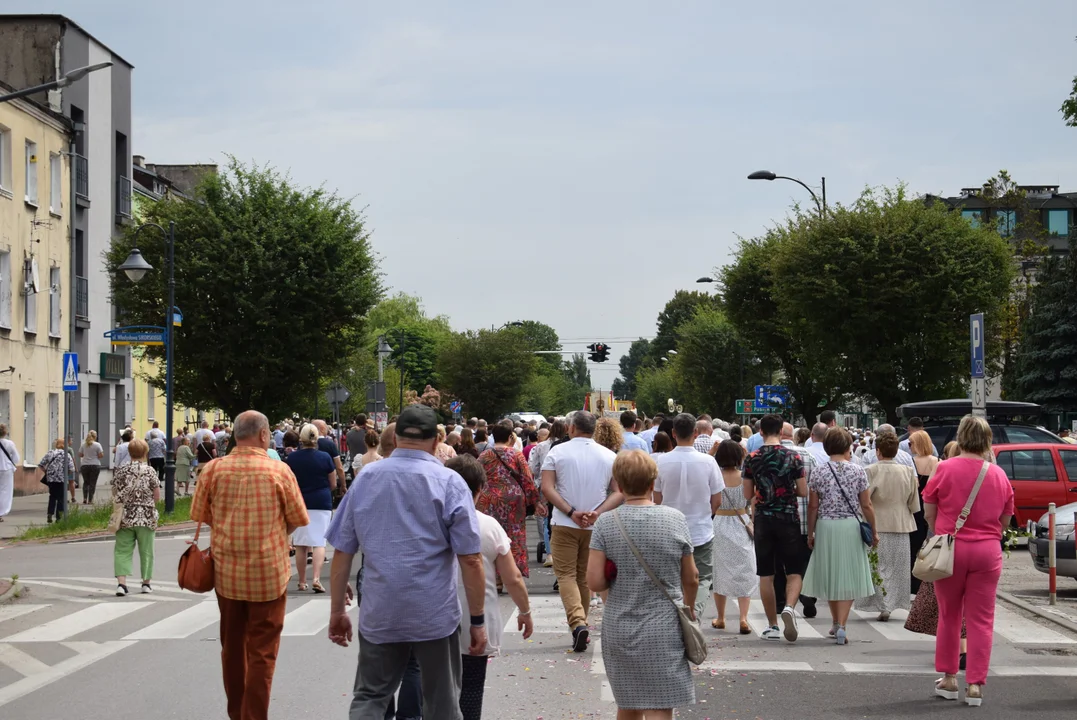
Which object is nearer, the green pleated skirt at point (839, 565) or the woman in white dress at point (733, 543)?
the green pleated skirt at point (839, 565)

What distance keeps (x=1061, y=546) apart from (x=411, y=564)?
36.1ft

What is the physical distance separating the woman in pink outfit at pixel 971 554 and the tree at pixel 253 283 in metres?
31.9

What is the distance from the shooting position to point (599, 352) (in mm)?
67062

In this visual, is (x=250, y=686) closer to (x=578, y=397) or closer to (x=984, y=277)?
(x=984, y=277)

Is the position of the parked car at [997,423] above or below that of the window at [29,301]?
below

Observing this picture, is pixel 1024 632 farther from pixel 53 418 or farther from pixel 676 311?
pixel 676 311

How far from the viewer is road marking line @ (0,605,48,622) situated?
13.1 meters

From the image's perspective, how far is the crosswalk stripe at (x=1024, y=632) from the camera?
11.4 m

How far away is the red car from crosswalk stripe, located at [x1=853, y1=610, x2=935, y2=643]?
26.6 ft

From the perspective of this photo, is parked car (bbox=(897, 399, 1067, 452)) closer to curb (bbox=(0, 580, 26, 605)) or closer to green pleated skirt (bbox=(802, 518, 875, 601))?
green pleated skirt (bbox=(802, 518, 875, 601))

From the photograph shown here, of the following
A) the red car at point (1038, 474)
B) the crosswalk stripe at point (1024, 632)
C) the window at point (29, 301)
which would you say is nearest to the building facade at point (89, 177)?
the window at point (29, 301)

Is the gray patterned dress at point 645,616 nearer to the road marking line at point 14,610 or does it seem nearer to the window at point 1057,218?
the road marking line at point 14,610

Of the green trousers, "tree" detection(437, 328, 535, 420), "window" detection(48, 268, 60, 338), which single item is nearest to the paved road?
the green trousers

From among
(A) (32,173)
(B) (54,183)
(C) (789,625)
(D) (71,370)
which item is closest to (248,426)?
(C) (789,625)
